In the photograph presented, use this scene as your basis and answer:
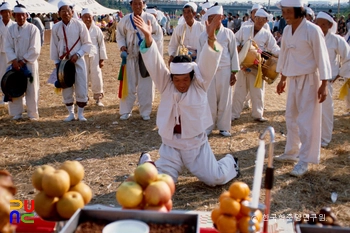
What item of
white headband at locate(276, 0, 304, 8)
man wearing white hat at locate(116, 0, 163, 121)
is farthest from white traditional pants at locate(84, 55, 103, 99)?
white headband at locate(276, 0, 304, 8)

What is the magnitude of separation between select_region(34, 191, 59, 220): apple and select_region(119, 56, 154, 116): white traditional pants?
5378 millimetres

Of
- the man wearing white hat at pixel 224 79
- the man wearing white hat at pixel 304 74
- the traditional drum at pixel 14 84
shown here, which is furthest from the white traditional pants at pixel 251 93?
the traditional drum at pixel 14 84

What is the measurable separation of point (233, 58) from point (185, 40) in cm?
129

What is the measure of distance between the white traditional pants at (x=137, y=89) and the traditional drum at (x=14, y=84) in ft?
6.11

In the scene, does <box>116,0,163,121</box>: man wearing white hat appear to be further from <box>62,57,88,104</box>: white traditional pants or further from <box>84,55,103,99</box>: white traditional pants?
<box>84,55,103,99</box>: white traditional pants

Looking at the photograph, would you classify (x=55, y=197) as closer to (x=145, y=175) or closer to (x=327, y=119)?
(x=145, y=175)

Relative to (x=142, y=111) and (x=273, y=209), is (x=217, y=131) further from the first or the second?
(x=273, y=209)

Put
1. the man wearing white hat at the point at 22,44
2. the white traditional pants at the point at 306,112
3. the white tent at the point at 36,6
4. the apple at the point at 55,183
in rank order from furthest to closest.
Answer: the white tent at the point at 36,6
the man wearing white hat at the point at 22,44
the white traditional pants at the point at 306,112
the apple at the point at 55,183

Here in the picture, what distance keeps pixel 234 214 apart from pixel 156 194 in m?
0.47

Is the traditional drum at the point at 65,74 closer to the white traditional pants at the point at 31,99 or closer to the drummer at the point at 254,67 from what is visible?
the white traditional pants at the point at 31,99

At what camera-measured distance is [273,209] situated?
4141 millimetres

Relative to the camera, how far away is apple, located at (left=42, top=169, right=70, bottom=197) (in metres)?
2.16

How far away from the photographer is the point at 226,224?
223 centimetres

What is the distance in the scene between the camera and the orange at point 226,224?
221 cm
